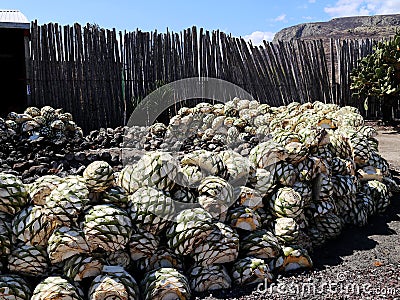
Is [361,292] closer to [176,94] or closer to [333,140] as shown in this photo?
[333,140]

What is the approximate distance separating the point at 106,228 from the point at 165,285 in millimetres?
427

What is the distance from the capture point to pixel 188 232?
2.57 meters

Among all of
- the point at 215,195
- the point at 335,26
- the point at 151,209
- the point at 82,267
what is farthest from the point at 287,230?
the point at 335,26

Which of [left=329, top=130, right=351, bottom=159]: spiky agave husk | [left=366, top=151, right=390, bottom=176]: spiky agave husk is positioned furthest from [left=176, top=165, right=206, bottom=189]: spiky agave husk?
[left=366, top=151, right=390, bottom=176]: spiky agave husk

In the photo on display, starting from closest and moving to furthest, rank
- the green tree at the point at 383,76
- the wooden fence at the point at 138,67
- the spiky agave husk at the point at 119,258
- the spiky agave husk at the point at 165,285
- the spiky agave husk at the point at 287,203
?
the spiky agave husk at the point at 165,285 < the spiky agave husk at the point at 119,258 < the spiky agave husk at the point at 287,203 < the wooden fence at the point at 138,67 < the green tree at the point at 383,76

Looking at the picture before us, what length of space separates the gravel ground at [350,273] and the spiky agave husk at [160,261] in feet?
0.81

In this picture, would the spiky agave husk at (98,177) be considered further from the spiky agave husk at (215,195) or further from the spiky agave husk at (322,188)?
the spiky agave husk at (322,188)

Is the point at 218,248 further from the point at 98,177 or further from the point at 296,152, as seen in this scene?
the point at 296,152

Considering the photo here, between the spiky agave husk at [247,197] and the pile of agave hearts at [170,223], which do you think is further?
the spiky agave husk at [247,197]

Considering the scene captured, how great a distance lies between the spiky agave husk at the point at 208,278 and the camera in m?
2.54

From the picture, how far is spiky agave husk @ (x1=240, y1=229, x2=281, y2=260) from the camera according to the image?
2754mm

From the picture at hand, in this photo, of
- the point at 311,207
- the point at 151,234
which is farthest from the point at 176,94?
the point at 151,234

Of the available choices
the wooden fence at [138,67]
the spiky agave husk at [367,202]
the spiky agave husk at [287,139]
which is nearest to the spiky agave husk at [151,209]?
the spiky agave husk at [287,139]

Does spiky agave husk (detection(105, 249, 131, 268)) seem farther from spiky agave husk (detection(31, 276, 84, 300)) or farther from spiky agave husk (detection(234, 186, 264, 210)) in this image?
spiky agave husk (detection(234, 186, 264, 210))
